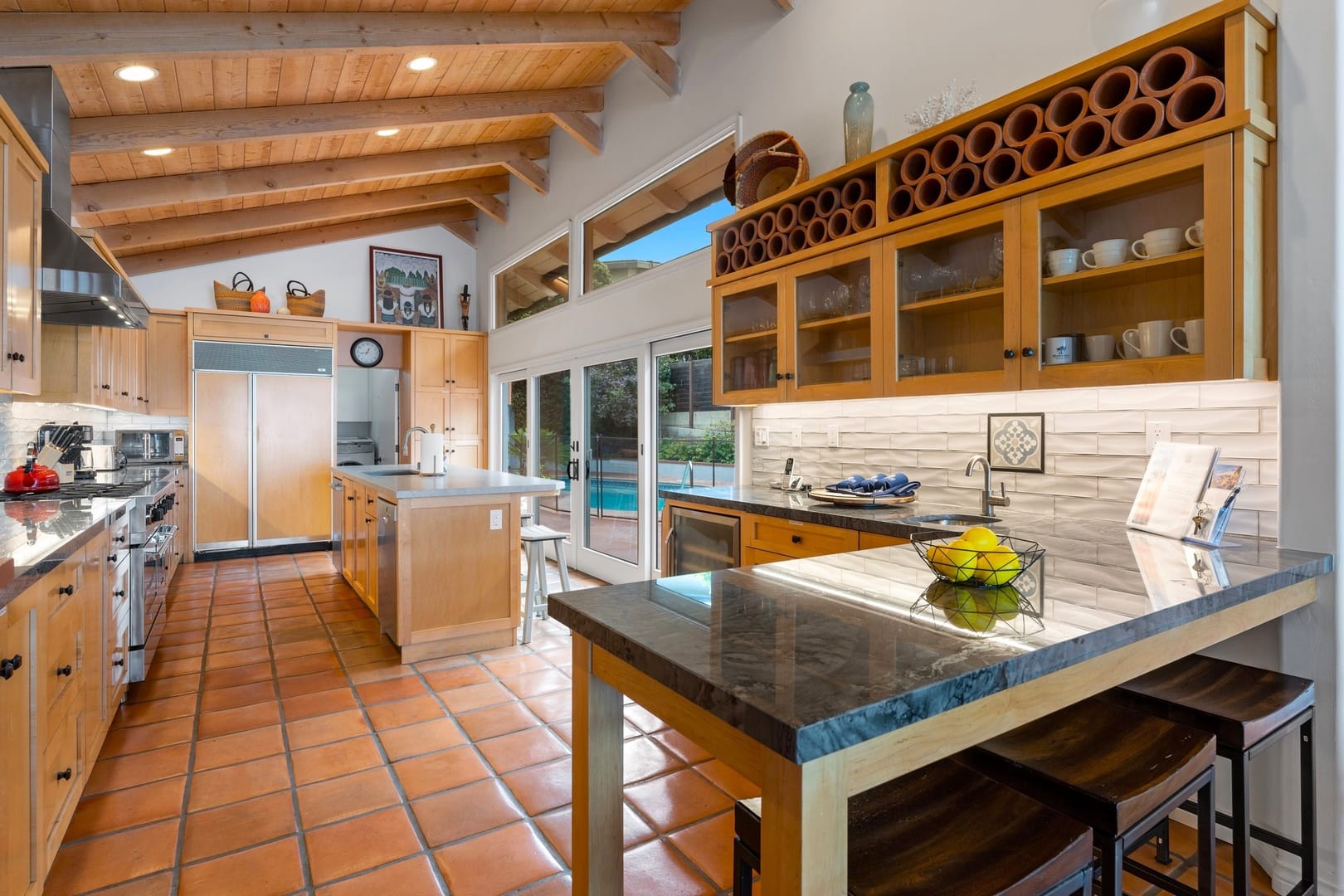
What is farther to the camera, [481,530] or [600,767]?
[481,530]

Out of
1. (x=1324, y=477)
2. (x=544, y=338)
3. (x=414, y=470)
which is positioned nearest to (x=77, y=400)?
(x=414, y=470)

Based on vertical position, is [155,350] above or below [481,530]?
above

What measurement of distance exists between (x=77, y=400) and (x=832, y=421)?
4.09 metres

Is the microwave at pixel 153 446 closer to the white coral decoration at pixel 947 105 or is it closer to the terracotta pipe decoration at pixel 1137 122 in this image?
the white coral decoration at pixel 947 105

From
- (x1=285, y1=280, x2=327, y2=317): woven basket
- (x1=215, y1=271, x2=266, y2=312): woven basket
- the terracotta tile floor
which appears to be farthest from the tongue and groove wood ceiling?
the terracotta tile floor

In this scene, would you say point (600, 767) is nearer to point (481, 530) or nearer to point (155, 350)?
point (481, 530)

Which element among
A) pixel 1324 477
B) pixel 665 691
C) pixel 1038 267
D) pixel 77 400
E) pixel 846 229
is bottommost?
pixel 665 691

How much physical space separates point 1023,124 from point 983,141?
5.5 inches

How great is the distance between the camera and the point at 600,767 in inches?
47.0

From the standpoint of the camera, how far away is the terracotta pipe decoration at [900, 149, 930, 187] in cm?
253

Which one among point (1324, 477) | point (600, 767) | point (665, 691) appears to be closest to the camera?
point (665, 691)

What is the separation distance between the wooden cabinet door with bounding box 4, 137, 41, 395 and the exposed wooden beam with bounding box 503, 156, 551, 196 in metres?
3.78

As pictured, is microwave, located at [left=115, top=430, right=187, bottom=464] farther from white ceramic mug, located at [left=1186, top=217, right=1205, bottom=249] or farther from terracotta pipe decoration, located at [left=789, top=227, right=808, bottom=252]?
white ceramic mug, located at [left=1186, top=217, right=1205, bottom=249]

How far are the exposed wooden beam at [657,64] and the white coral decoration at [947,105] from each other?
223 centimetres
